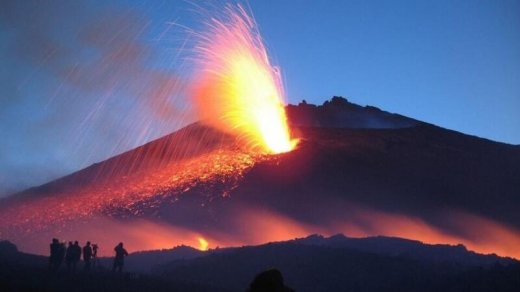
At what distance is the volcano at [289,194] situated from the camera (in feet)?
191

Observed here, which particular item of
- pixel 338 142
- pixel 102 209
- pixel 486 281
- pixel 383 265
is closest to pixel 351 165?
pixel 338 142

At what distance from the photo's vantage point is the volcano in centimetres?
5816

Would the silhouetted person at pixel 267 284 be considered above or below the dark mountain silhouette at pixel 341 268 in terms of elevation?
below

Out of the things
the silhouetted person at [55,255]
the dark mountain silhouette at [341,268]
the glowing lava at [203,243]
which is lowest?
the silhouetted person at [55,255]

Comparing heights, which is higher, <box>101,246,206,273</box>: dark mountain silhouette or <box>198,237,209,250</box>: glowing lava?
<box>198,237,209,250</box>: glowing lava

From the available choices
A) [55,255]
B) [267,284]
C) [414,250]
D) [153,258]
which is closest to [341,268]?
[414,250]

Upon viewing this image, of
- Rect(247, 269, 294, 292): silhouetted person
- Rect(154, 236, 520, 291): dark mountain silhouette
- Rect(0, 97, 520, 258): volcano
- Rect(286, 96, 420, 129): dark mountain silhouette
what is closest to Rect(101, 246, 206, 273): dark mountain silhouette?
Rect(154, 236, 520, 291): dark mountain silhouette

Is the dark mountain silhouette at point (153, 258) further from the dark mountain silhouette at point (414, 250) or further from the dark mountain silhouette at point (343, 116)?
the dark mountain silhouette at point (343, 116)

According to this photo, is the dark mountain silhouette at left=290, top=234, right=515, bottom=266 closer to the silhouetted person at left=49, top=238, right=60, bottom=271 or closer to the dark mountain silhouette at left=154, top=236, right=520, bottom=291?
the dark mountain silhouette at left=154, top=236, right=520, bottom=291

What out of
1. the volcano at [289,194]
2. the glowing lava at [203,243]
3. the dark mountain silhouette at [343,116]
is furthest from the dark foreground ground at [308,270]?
the dark mountain silhouette at [343,116]

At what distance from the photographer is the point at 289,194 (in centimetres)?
6800

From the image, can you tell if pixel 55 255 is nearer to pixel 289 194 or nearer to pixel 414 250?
pixel 414 250

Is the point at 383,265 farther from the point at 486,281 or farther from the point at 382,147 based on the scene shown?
the point at 382,147

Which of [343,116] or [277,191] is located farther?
[343,116]
